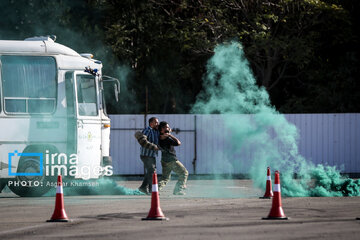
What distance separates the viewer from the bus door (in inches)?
691

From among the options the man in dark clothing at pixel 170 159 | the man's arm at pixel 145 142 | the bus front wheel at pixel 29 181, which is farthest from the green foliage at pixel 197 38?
the bus front wheel at pixel 29 181

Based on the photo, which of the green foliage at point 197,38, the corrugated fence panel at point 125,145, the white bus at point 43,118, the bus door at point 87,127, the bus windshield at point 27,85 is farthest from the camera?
the green foliage at point 197,38

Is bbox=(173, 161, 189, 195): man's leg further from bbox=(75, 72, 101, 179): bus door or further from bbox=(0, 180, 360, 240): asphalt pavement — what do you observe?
bbox=(75, 72, 101, 179): bus door

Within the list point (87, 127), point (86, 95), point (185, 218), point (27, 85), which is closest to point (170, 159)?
point (87, 127)

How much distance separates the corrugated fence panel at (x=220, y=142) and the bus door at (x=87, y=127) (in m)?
8.28

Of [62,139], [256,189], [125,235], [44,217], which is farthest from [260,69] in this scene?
[125,235]

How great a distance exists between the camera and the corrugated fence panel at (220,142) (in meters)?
26.7

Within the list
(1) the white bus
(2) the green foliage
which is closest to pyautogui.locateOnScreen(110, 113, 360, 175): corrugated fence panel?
(2) the green foliage

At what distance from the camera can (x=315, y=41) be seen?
103ft

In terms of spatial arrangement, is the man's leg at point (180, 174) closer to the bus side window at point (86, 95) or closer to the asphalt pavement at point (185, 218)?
the asphalt pavement at point (185, 218)

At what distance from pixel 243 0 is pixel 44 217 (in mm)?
18404

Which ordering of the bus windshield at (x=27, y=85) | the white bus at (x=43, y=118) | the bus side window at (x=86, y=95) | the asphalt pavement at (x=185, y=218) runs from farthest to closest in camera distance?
the bus side window at (x=86, y=95), the bus windshield at (x=27, y=85), the white bus at (x=43, y=118), the asphalt pavement at (x=185, y=218)

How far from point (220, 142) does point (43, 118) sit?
10597 millimetres

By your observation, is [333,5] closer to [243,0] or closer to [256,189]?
[243,0]
